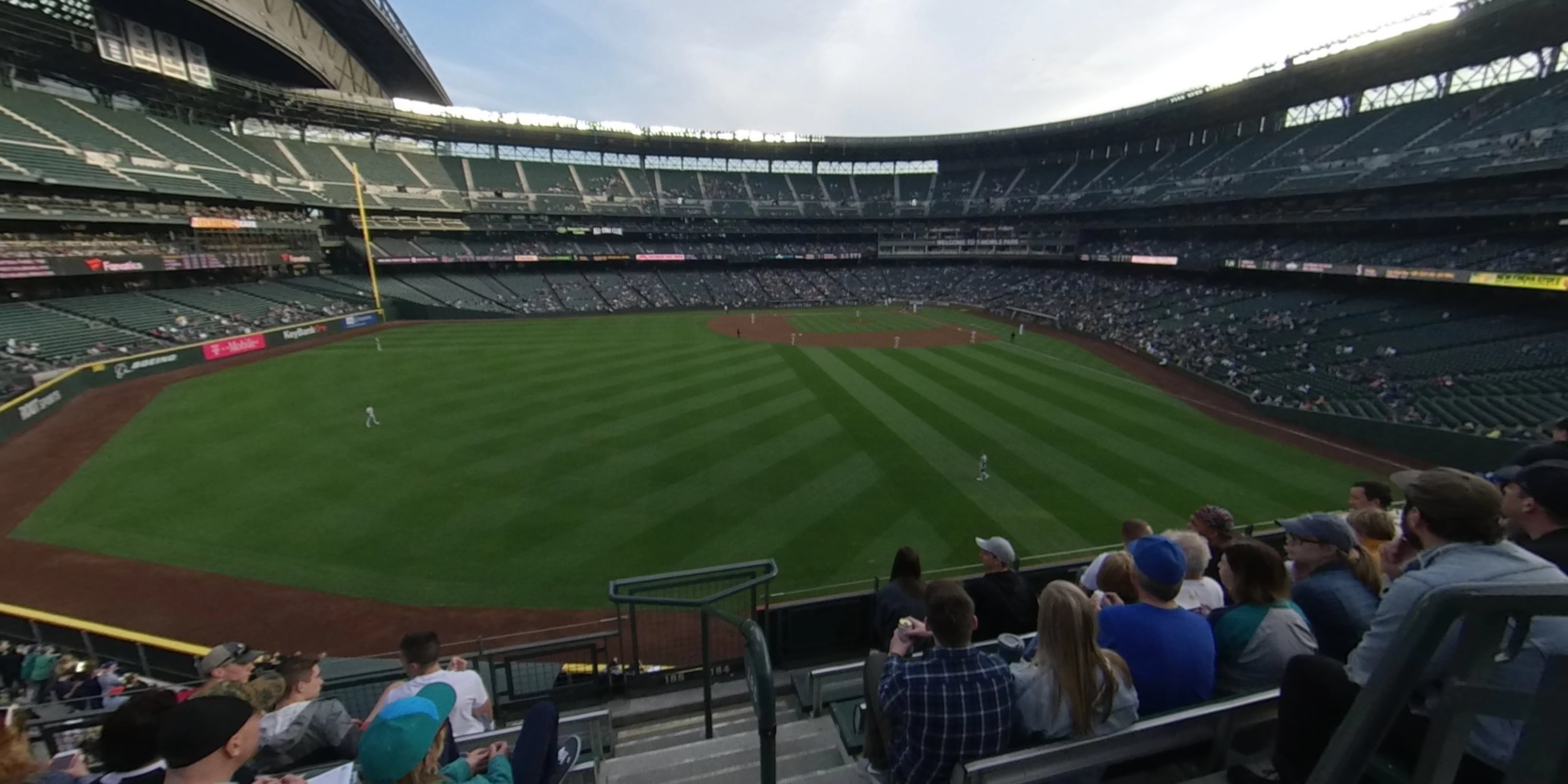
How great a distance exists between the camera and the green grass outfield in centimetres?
1322

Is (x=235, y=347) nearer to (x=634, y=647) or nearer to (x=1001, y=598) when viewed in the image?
(x=634, y=647)

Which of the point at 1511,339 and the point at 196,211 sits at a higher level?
the point at 196,211

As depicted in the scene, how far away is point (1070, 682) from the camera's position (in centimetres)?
314

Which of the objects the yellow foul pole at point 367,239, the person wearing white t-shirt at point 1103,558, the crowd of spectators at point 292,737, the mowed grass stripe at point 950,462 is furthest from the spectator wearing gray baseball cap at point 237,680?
the yellow foul pole at point 367,239

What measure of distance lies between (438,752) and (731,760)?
9.88ft

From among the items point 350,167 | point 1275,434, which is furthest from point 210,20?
point 1275,434

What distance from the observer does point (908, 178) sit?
274 feet

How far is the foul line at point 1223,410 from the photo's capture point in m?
19.8

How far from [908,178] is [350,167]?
212 ft

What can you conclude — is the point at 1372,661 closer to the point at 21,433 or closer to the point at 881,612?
the point at 881,612

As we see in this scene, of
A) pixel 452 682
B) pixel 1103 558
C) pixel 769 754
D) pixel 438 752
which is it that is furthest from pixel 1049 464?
pixel 438 752

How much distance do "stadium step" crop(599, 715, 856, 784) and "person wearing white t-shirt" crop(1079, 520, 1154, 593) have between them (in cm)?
262

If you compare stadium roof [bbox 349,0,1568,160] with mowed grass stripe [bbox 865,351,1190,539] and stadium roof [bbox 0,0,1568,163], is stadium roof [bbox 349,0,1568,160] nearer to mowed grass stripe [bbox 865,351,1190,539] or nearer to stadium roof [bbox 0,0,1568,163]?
stadium roof [bbox 0,0,1568,163]

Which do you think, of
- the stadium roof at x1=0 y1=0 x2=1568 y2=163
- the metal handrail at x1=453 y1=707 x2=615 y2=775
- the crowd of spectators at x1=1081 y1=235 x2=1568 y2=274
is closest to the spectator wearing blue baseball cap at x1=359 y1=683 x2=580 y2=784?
the metal handrail at x1=453 y1=707 x2=615 y2=775
